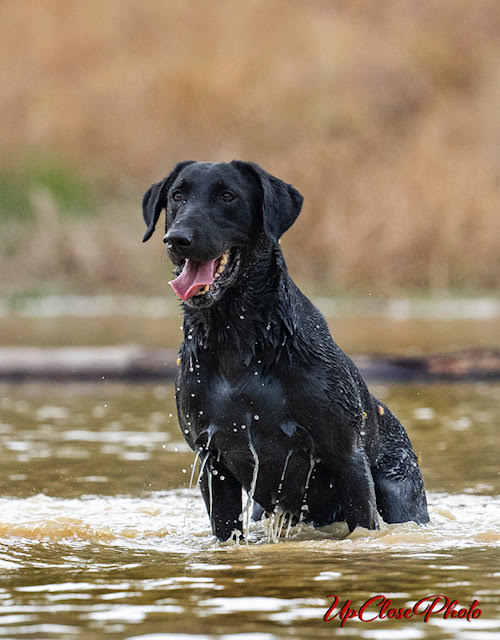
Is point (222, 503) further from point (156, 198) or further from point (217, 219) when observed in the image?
point (156, 198)

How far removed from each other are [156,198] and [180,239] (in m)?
0.89

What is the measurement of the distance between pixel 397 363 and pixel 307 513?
24.6 feet

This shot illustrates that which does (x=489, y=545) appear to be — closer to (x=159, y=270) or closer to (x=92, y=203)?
(x=159, y=270)

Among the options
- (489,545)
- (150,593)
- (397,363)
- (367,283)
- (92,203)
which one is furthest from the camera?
(92,203)

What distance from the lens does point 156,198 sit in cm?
676

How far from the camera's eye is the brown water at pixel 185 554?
14.8ft

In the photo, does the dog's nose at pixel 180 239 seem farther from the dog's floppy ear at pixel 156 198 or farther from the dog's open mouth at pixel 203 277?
the dog's floppy ear at pixel 156 198

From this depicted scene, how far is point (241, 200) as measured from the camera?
248 inches

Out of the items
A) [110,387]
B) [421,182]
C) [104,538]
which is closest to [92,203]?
[421,182]

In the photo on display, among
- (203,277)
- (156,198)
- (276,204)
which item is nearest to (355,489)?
(203,277)

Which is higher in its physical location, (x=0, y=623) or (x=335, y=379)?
(x=335, y=379)

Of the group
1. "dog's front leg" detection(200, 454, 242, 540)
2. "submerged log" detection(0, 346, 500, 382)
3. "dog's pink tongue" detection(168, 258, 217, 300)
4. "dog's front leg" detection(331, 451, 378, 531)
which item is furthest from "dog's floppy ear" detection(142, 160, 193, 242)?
"submerged log" detection(0, 346, 500, 382)

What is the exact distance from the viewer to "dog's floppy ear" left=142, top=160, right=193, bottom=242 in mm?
6680

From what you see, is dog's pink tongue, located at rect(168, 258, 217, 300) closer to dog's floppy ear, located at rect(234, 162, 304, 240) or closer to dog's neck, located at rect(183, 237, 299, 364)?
dog's neck, located at rect(183, 237, 299, 364)
